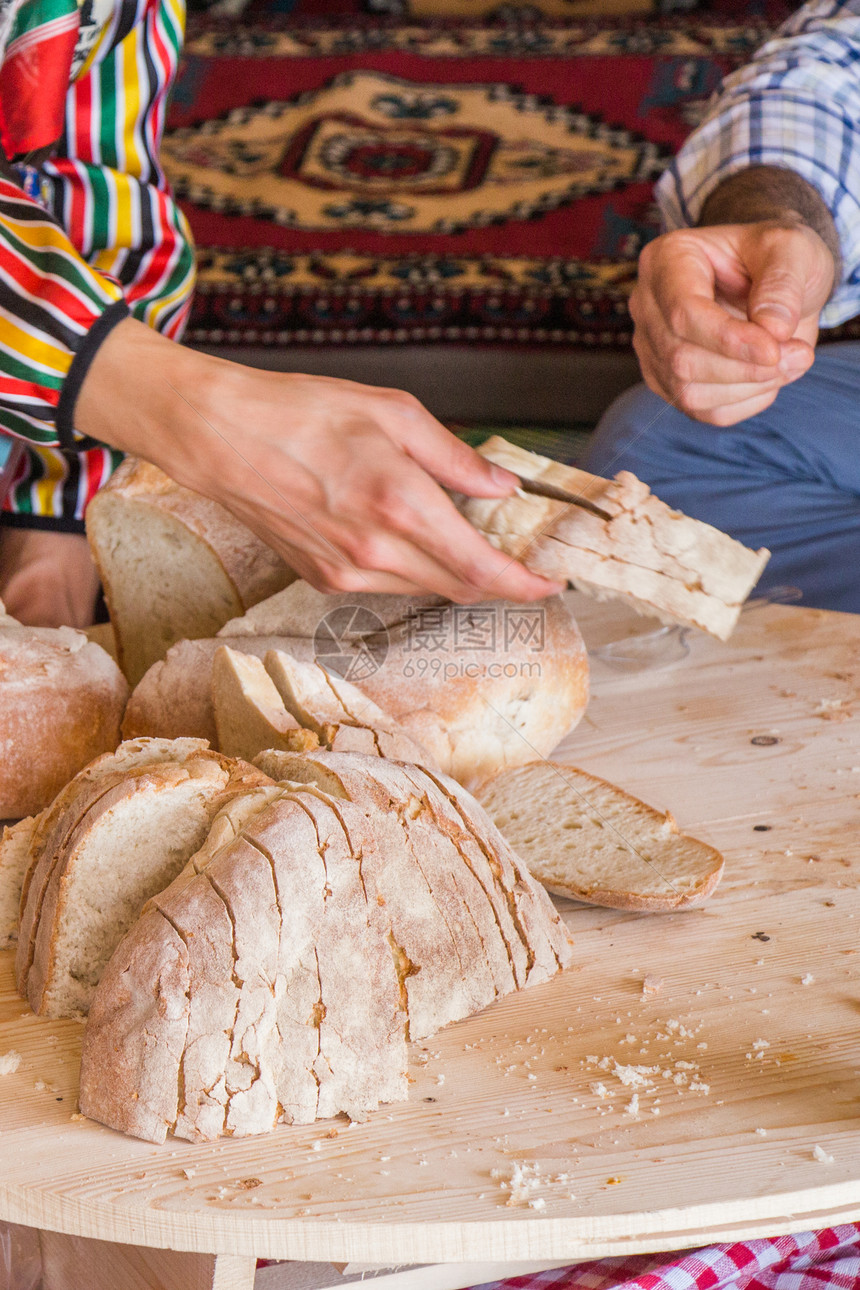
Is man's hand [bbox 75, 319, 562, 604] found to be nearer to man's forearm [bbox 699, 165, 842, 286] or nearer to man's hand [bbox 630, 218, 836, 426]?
man's hand [bbox 630, 218, 836, 426]

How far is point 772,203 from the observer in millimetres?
1824

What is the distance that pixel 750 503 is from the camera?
2225 millimetres

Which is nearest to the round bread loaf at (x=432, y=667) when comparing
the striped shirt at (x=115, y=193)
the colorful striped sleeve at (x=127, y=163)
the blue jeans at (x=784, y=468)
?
the striped shirt at (x=115, y=193)

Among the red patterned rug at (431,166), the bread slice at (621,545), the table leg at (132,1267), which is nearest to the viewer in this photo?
the table leg at (132,1267)

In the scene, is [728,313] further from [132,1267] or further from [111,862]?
[132,1267]

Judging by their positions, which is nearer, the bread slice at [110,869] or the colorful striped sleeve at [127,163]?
the bread slice at [110,869]

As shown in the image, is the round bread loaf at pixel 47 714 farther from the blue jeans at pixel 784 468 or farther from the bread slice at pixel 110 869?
the blue jeans at pixel 784 468

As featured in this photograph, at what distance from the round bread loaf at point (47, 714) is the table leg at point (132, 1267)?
44cm

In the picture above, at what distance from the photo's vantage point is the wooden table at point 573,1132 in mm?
761

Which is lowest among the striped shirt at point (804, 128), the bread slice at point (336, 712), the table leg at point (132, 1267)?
the table leg at point (132, 1267)

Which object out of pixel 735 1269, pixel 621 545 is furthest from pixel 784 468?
pixel 735 1269

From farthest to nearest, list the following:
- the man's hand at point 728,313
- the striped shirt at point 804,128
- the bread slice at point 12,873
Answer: the striped shirt at point 804,128 → the man's hand at point 728,313 → the bread slice at point 12,873

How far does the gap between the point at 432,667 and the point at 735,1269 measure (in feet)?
2.26

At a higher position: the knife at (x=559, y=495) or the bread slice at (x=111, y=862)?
the knife at (x=559, y=495)
